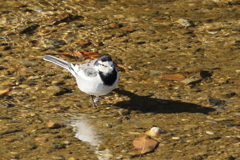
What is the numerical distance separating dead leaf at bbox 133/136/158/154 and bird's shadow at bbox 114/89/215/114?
78 centimetres

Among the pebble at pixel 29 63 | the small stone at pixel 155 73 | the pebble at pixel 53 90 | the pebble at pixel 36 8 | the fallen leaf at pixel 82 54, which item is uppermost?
the pebble at pixel 36 8

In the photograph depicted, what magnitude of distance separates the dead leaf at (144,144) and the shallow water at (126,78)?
67 millimetres

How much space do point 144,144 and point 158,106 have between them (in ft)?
3.37

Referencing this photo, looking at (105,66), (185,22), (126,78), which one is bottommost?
(126,78)

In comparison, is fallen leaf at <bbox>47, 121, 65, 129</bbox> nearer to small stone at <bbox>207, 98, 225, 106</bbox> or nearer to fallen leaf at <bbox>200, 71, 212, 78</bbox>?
small stone at <bbox>207, 98, 225, 106</bbox>

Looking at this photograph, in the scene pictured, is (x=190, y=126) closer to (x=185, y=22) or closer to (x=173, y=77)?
(x=173, y=77)

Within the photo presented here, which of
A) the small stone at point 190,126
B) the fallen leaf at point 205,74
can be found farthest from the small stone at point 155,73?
the small stone at point 190,126

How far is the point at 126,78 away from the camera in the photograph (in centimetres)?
693

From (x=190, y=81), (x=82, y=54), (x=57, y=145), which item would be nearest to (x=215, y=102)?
(x=190, y=81)

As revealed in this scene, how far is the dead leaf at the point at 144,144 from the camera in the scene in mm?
5111

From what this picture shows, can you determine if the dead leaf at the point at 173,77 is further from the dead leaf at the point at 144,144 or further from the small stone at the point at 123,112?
the dead leaf at the point at 144,144

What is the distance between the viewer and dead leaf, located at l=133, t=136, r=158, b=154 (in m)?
5.11

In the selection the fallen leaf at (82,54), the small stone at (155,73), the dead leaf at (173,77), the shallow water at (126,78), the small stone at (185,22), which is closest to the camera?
the shallow water at (126,78)

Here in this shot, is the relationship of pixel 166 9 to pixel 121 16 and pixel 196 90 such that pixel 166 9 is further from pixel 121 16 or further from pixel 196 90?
pixel 196 90
